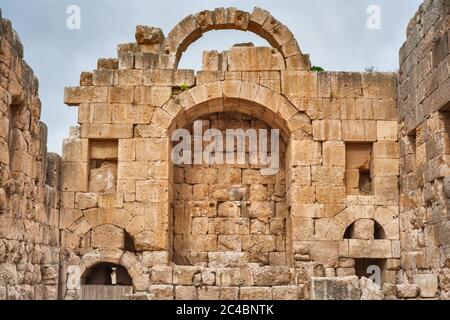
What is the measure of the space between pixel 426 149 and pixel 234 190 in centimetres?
416

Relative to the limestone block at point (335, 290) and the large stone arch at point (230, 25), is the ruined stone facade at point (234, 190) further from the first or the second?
the limestone block at point (335, 290)

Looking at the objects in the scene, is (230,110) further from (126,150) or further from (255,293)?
(255,293)

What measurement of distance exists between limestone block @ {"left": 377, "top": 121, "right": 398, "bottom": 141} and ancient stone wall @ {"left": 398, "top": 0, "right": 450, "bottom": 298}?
218 millimetres

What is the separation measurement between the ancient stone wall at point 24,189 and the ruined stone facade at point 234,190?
2.7 inches

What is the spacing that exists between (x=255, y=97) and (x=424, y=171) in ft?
11.4

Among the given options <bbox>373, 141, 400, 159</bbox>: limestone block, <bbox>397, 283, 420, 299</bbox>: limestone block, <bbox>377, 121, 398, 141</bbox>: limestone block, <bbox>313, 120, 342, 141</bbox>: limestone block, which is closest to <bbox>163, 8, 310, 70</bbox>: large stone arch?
<bbox>313, 120, 342, 141</bbox>: limestone block

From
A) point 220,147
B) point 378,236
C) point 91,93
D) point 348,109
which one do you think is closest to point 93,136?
point 91,93

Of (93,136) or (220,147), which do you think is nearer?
(93,136)

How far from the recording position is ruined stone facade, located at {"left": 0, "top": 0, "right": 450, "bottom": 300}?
11.4m

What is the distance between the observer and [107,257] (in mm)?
11742

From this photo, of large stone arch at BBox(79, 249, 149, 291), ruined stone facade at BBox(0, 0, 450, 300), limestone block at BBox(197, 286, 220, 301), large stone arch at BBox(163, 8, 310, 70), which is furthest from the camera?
large stone arch at BBox(163, 8, 310, 70)

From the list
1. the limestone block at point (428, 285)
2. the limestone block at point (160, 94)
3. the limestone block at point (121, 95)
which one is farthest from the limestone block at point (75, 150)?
the limestone block at point (428, 285)

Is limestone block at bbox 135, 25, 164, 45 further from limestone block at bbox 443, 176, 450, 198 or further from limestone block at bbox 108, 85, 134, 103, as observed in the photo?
limestone block at bbox 443, 176, 450, 198

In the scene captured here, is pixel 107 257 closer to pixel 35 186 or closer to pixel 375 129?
pixel 35 186
